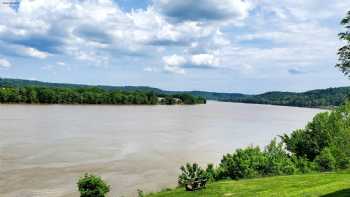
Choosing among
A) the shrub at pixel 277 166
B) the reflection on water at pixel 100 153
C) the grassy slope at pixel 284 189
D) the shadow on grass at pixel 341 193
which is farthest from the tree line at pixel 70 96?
the shadow on grass at pixel 341 193

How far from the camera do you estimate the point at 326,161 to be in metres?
31.5

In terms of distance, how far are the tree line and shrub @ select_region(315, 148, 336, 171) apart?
10909cm

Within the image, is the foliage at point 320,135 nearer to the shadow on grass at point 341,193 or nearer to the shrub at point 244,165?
the shrub at point 244,165

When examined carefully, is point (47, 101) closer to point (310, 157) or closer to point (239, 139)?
point (239, 139)

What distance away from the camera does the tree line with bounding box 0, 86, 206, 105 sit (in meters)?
124

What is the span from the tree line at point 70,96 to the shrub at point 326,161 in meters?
109

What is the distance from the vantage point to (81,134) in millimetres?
61062

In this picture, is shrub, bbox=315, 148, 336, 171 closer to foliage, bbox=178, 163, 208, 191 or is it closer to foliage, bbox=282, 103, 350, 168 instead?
foliage, bbox=282, 103, 350, 168

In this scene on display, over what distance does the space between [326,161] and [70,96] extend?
117 metres

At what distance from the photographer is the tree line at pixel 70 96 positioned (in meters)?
124

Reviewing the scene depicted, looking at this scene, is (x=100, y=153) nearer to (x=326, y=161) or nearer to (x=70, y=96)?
(x=326, y=161)

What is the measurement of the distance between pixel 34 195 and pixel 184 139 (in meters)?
35.8

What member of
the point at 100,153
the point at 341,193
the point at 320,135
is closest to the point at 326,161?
the point at 320,135

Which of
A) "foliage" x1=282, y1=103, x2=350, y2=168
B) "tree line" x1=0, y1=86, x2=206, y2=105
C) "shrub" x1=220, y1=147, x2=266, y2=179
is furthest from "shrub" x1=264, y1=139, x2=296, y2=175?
"tree line" x1=0, y1=86, x2=206, y2=105
